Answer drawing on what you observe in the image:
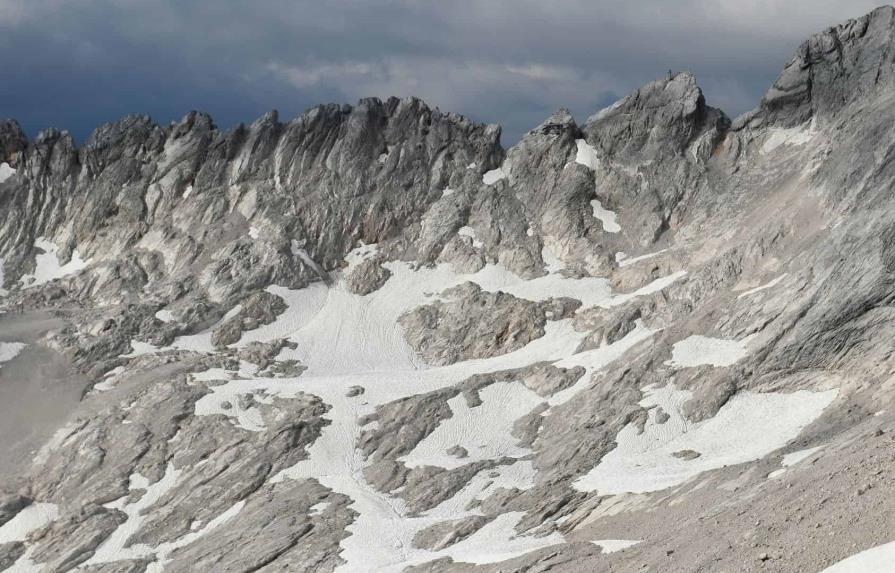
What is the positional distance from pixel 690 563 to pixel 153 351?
213 feet

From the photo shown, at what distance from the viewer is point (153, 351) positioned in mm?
88000

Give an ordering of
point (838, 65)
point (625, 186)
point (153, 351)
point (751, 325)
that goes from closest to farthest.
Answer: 1. point (751, 325)
2. point (153, 351)
3. point (838, 65)
4. point (625, 186)

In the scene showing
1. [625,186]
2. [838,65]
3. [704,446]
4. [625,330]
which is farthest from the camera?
[625,186]

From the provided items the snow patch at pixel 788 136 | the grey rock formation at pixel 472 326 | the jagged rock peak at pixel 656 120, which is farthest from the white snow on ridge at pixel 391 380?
the snow patch at pixel 788 136

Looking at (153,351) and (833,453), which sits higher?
(153,351)

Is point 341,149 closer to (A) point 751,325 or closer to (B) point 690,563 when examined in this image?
(A) point 751,325

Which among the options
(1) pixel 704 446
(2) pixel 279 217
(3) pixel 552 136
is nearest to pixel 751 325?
(1) pixel 704 446

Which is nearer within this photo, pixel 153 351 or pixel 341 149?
pixel 153 351

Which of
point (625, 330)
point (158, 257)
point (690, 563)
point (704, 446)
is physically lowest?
point (690, 563)

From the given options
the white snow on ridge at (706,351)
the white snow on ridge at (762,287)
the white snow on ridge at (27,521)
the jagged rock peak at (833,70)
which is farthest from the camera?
the jagged rock peak at (833,70)

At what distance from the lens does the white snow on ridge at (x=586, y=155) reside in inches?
4216

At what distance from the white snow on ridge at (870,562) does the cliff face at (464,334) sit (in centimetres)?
105

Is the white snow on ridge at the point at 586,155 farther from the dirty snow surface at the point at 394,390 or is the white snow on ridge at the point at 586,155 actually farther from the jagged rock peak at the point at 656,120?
the dirty snow surface at the point at 394,390

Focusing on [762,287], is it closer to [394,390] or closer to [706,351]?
[706,351]
